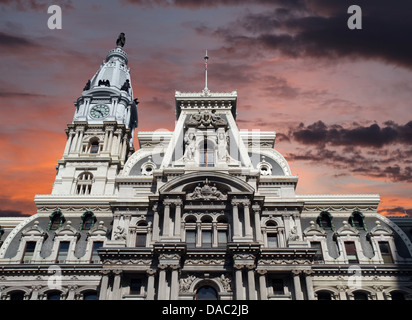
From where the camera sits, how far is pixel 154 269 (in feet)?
115

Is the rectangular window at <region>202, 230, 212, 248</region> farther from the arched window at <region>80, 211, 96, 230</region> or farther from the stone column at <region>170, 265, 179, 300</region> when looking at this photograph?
the arched window at <region>80, 211, 96, 230</region>

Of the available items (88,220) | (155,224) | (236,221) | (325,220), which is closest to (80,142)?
(88,220)

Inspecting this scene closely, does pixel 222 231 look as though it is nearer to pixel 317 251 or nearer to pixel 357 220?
pixel 317 251

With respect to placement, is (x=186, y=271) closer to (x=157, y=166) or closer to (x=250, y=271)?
(x=250, y=271)

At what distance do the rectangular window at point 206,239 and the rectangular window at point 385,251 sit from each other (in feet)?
54.8

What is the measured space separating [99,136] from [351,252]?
63.9 meters

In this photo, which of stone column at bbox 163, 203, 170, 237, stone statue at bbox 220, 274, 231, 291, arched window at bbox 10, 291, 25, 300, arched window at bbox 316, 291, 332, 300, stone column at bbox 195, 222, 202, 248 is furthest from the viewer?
arched window at bbox 10, 291, 25, 300

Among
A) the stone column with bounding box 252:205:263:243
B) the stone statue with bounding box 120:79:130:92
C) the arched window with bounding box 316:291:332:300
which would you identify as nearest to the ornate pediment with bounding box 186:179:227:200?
the stone column with bounding box 252:205:263:243

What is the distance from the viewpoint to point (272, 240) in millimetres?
39188

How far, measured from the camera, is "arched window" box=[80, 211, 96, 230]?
143ft

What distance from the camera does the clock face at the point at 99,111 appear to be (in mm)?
94375

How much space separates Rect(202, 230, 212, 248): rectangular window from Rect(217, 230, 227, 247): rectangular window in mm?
815
